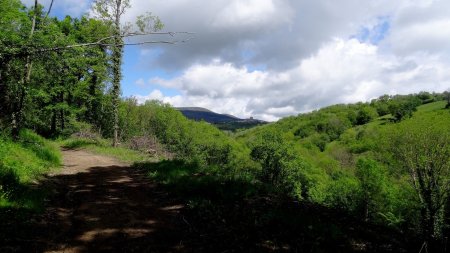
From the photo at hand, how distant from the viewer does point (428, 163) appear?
3900 centimetres

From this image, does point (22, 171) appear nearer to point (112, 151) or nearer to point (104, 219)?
point (104, 219)

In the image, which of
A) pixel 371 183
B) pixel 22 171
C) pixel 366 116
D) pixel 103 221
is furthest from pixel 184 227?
pixel 366 116

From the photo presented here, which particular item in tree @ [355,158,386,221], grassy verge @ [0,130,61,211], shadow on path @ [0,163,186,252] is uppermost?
grassy verge @ [0,130,61,211]

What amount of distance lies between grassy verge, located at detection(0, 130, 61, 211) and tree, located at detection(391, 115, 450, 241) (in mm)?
37538

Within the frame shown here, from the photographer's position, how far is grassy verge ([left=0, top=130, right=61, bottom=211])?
27.6 feet

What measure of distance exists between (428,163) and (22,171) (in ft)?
134

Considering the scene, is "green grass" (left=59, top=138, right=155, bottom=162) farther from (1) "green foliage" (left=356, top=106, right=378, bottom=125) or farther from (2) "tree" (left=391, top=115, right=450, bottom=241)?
(1) "green foliage" (left=356, top=106, right=378, bottom=125)

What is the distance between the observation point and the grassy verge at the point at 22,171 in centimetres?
841

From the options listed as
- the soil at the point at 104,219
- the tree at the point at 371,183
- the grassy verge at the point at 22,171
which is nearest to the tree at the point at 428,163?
the tree at the point at 371,183

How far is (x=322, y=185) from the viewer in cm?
8219

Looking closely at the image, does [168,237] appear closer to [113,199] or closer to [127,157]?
[113,199]

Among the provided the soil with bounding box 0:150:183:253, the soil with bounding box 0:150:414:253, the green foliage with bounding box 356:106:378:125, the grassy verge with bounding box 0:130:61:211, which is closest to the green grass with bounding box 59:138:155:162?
the grassy verge with bounding box 0:130:61:211

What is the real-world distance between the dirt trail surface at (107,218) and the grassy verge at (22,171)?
0.52 metres

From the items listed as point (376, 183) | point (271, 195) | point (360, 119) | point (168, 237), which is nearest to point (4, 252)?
point (168, 237)
